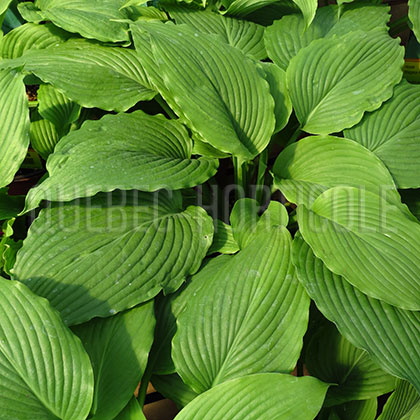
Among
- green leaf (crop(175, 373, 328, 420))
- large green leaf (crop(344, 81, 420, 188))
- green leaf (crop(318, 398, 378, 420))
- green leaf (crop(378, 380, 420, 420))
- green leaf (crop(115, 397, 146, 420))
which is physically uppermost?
large green leaf (crop(344, 81, 420, 188))

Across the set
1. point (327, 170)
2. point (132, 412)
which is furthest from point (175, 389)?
point (327, 170)

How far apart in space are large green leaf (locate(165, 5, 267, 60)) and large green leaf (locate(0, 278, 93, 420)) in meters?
0.86

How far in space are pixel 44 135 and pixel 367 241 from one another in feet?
2.82

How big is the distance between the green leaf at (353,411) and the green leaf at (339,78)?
609 mm

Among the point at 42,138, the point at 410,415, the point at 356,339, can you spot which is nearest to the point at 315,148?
the point at 356,339

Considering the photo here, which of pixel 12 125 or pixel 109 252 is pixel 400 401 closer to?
pixel 109 252

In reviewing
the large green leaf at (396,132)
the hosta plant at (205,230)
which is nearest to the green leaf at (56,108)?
the hosta plant at (205,230)

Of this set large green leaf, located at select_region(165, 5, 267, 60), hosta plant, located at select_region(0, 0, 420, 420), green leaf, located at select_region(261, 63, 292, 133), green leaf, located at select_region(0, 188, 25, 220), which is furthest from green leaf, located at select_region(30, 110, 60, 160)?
green leaf, located at select_region(261, 63, 292, 133)

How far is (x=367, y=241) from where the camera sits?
88 cm

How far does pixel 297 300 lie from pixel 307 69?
0.58 meters

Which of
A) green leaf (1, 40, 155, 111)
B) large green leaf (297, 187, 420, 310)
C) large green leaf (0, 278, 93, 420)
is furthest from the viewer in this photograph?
green leaf (1, 40, 155, 111)

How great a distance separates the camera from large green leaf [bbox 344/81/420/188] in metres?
1.05

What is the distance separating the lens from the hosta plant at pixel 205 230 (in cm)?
76

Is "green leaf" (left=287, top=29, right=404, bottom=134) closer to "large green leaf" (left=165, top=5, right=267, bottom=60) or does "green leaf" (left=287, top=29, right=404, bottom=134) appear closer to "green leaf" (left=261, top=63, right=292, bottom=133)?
"green leaf" (left=261, top=63, right=292, bottom=133)
